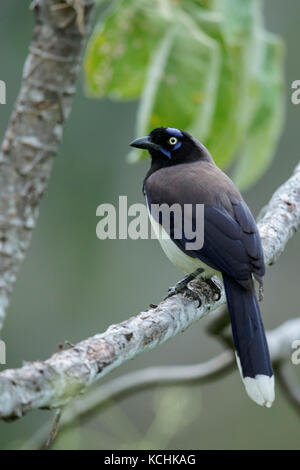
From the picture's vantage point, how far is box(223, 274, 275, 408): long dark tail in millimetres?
3264

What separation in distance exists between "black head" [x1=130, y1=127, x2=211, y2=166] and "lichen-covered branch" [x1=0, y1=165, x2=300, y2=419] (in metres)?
0.94

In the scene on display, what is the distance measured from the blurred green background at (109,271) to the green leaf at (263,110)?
513cm

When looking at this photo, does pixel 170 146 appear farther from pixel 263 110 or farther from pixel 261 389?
pixel 261 389

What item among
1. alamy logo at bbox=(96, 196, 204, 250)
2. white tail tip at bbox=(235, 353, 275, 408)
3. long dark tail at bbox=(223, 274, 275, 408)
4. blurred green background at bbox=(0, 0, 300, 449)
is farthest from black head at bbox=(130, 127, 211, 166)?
blurred green background at bbox=(0, 0, 300, 449)

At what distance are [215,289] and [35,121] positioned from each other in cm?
123

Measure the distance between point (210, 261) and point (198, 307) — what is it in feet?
1.33

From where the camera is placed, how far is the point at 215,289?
3.80 meters

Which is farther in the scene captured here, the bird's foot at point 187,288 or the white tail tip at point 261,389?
A: the bird's foot at point 187,288

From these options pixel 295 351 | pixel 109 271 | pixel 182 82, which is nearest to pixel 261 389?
pixel 295 351

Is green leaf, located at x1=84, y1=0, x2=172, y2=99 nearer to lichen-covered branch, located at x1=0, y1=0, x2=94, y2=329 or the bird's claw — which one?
lichen-covered branch, located at x1=0, y1=0, x2=94, y2=329

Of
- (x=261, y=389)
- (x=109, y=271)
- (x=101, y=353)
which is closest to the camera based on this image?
(x=101, y=353)

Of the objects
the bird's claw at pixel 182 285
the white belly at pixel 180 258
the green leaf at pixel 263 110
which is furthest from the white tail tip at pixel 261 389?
the green leaf at pixel 263 110

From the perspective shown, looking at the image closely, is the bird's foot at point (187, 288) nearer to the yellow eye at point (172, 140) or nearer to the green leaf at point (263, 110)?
the green leaf at point (263, 110)

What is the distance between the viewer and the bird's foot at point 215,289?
367 cm
